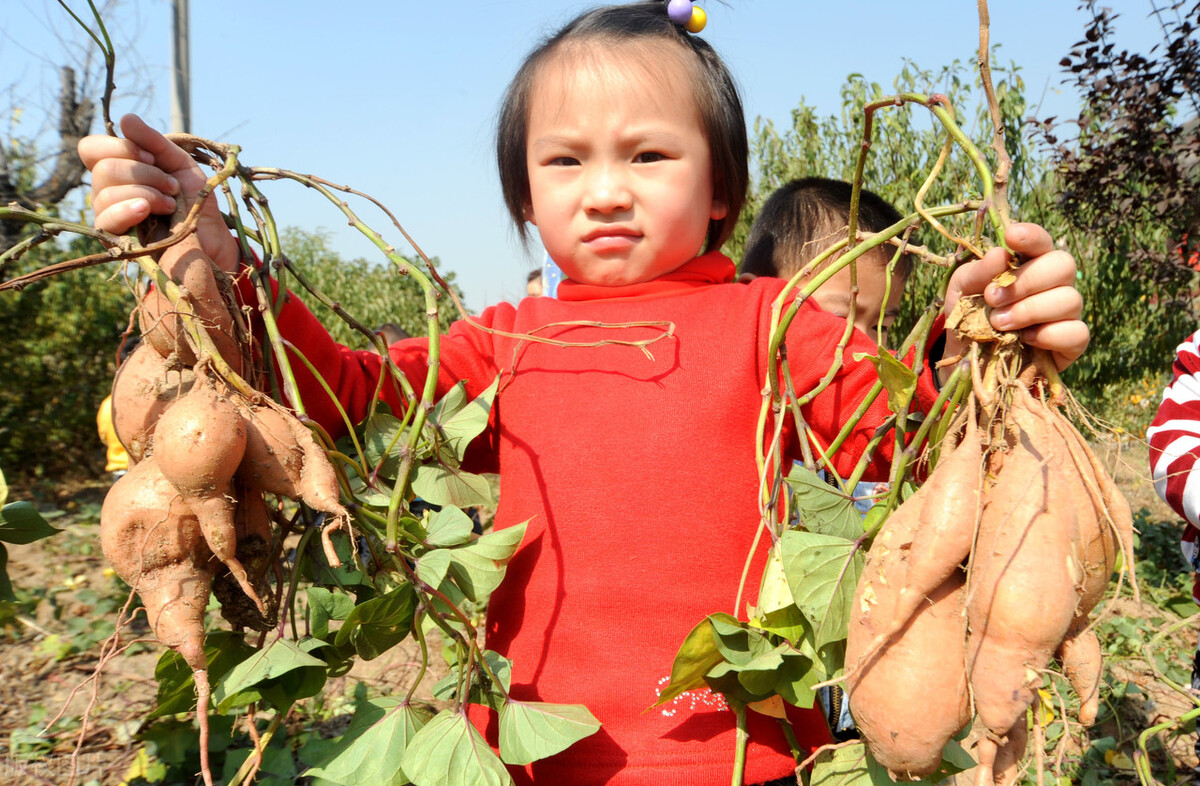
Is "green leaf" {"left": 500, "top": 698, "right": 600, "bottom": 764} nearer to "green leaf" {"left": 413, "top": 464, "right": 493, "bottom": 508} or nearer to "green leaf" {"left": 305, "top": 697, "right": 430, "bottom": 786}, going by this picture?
"green leaf" {"left": 305, "top": 697, "right": 430, "bottom": 786}

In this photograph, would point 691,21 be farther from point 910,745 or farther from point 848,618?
point 910,745

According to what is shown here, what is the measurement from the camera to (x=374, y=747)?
107 centimetres

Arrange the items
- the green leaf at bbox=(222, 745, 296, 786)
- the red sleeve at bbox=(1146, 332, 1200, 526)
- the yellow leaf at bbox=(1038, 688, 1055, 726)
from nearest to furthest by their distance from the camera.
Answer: the yellow leaf at bbox=(1038, 688, 1055, 726) → the red sleeve at bbox=(1146, 332, 1200, 526) → the green leaf at bbox=(222, 745, 296, 786)

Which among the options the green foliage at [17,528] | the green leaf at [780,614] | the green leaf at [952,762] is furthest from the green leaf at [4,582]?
the green leaf at [952,762]

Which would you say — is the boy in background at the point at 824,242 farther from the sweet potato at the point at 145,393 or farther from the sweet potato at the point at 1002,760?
the sweet potato at the point at 145,393

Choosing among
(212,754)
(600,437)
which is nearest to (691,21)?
(600,437)

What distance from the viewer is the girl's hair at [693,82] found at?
1.46 m

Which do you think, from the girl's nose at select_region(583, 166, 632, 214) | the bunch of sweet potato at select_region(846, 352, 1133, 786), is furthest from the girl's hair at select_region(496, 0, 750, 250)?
the bunch of sweet potato at select_region(846, 352, 1133, 786)

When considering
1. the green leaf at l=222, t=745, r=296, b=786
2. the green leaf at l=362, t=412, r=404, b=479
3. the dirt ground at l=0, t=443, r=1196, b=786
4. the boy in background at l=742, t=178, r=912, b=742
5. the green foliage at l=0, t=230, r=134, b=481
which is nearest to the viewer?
the green leaf at l=362, t=412, r=404, b=479

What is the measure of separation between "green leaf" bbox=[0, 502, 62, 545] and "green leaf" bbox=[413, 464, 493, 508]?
1.76ft

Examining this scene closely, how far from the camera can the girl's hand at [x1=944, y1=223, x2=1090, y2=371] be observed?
Answer: 0.88m

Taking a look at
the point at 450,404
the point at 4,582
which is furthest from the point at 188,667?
the point at 450,404

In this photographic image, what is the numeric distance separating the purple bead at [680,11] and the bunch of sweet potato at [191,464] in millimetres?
940

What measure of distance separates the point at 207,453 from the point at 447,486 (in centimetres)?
37
